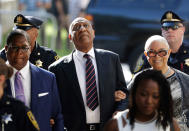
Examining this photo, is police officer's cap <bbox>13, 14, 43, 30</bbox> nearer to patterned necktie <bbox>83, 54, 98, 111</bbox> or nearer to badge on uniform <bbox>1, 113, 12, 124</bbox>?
patterned necktie <bbox>83, 54, 98, 111</bbox>

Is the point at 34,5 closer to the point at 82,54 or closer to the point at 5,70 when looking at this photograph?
the point at 82,54

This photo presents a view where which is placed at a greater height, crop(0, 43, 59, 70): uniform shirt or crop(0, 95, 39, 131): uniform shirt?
crop(0, 43, 59, 70): uniform shirt

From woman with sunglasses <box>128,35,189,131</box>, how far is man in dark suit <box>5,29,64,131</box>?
96 centimetres

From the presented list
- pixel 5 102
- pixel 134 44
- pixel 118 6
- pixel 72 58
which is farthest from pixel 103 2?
pixel 5 102

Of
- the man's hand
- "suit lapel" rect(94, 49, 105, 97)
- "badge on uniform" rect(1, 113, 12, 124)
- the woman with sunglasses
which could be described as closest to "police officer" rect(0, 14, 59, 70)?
"suit lapel" rect(94, 49, 105, 97)

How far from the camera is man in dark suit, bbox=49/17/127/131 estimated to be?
17.8 ft

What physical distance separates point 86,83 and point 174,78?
0.82m

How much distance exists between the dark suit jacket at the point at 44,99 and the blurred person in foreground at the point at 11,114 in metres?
0.58

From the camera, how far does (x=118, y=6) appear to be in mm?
10977

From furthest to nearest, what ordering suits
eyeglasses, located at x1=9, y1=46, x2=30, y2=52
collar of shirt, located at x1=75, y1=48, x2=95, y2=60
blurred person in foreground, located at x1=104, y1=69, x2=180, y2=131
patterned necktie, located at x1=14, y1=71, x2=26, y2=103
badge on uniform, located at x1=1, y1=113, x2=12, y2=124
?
collar of shirt, located at x1=75, y1=48, x2=95, y2=60 < eyeglasses, located at x1=9, y1=46, x2=30, y2=52 < patterned necktie, located at x1=14, y1=71, x2=26, y2=103 < badge on uniform, located at x1=1, y1=113, x2=12, y2=124 < blurred person in foreground, located at x1=104, y1=69, x2=180, y2=131

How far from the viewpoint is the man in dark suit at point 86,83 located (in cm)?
542

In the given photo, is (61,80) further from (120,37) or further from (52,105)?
(120,37)

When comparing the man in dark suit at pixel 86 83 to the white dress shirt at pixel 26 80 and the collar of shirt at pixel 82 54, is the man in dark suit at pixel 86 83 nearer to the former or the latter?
the collar of shirt at pixel 82 54

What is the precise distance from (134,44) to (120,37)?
366mm
